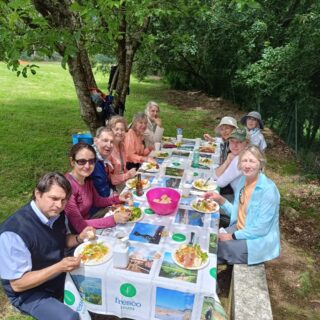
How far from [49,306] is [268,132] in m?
8.98

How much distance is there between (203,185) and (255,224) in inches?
38.4

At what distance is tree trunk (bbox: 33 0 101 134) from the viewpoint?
4.30 metres

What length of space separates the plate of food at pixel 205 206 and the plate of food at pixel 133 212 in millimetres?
599

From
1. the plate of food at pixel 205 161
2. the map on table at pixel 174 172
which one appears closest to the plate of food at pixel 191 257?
the map on table at pixel 174 172

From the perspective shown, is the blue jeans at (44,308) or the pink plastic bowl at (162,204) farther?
the pink plastic bowl at (162,204)

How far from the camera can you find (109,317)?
305 cm

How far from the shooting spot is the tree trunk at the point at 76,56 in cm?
430

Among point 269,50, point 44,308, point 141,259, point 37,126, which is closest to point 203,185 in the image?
point 141,259

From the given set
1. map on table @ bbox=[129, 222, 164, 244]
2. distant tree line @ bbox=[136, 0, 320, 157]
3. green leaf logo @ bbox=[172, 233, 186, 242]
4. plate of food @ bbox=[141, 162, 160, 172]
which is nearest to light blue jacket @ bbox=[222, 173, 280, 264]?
green leaf logo @ bbox=[172, 233, 186, 242]

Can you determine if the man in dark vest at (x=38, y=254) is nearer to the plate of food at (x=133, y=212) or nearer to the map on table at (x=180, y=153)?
the plate of food at (x=133, y=212)

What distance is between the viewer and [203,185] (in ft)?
12.6

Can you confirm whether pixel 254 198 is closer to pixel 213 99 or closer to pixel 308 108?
pixel 308 108

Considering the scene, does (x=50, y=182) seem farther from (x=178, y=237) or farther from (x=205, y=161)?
(x=205, y=161)

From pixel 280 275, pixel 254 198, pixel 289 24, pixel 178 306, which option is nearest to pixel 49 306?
pixel 178 306
